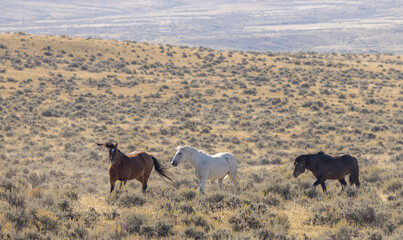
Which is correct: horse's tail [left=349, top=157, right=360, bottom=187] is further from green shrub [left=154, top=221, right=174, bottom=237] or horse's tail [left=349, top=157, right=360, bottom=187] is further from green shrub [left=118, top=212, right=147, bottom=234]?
green shrub [left=118, top=212, right=147, bottom=234]

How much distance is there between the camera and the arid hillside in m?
10.0

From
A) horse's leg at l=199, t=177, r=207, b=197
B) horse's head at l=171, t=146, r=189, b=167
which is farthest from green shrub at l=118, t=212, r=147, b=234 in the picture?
horse's head at l=171, t=146, r=189, b=167

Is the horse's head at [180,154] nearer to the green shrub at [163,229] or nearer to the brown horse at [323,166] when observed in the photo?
the brown horse at [323,166]

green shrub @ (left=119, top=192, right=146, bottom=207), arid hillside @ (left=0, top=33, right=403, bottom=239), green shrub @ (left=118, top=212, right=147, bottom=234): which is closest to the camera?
green shrub @ (left=118, top=212, right=147, bottom=234)

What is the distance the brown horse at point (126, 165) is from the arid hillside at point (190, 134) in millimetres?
589

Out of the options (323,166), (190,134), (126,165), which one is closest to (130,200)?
(126,165)

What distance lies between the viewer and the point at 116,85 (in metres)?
49.5

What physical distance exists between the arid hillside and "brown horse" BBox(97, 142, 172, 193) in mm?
589

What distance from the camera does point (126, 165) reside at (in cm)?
1292

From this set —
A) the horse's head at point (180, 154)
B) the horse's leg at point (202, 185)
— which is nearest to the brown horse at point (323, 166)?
the horse's leg at point (202, 185)

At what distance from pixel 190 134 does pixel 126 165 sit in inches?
689

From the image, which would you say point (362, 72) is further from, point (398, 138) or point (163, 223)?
point (163, 223)

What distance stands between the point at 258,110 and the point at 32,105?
18.6 metres

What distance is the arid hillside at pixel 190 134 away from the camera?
1005 centimetres
